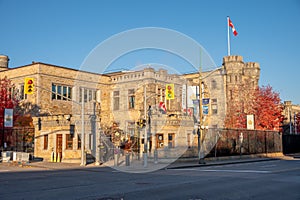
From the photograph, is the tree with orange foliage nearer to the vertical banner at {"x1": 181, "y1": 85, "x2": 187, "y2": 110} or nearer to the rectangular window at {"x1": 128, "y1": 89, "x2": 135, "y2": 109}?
the vertical banner at {"x1": 181, "y1": 85, "x2": 187, "y2": 110}

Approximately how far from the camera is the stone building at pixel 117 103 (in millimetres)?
32062

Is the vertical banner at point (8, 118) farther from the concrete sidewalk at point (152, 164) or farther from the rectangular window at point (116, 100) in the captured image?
the rectangular window at point (116, 100)

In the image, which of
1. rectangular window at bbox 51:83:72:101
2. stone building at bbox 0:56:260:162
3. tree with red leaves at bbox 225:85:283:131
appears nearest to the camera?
stone building at bbox 0:56:260:162

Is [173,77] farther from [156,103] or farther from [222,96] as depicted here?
[222,96]

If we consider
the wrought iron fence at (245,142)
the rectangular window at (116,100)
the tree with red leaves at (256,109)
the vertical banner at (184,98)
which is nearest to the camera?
the wrought iron fence at (245,142)

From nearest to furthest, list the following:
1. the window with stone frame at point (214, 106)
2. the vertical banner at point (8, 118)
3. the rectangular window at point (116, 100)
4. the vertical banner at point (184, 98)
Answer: the vertical banner at point (8, 118), the vertical banner at point (184, 98), the rectangular window at point (116, 100), the window with stone frame at point (214, 106)

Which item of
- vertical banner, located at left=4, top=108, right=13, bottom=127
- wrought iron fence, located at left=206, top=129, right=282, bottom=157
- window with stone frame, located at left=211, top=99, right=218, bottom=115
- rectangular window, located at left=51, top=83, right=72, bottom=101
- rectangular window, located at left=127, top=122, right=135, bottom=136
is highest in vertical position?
rectangular window, located at left=51, top=83, right=72, bottom=101

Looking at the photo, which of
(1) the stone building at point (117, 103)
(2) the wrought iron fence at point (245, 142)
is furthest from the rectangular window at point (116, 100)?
(2) the wrought iron fence at point (245, 142)

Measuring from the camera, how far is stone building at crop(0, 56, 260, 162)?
32.1 m

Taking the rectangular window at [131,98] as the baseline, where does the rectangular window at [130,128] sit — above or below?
below

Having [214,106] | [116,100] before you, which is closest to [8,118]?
[116,100]

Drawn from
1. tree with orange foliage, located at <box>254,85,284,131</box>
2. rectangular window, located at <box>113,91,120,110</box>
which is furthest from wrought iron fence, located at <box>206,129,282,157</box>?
rectangular window, located at <box>113,91,120,110</box>

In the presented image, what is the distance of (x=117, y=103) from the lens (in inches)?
1935

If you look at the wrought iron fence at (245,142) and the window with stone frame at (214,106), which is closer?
the wrought iron fence at (245,142)
